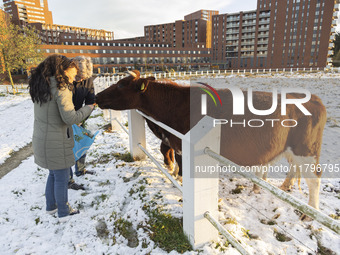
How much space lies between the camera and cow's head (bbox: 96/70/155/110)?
3.43m

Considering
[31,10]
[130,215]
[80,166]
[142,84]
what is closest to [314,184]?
[130,215]

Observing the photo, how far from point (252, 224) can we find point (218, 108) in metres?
1.67

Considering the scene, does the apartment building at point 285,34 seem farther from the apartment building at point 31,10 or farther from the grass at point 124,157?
the apartment building at point 31,10

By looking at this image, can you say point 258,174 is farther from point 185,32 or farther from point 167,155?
point 185,32

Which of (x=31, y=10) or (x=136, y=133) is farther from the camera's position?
(x=31, y=10)

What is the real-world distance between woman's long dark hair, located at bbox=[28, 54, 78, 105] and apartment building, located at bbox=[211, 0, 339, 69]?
8076 cm

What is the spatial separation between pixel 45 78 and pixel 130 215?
2.11m

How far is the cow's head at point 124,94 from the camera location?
11.2 ft

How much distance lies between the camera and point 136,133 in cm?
465

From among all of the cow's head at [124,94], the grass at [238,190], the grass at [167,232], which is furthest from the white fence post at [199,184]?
the cow's head at [124,94]

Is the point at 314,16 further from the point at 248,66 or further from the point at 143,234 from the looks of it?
the point at 143,234

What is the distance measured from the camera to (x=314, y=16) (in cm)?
6825

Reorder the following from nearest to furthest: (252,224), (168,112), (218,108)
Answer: (252,224), (218,108), (168,112)

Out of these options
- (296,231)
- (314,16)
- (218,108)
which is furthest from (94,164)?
(314,16)
